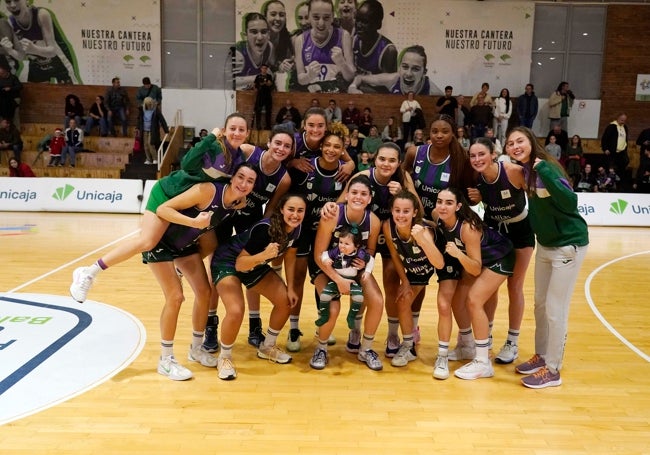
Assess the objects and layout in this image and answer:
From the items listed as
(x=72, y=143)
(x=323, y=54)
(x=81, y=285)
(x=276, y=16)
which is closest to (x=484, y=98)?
(x=323, y=54)

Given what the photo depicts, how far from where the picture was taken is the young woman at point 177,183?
3.91m

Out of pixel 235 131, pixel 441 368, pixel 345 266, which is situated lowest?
pixel 441 368

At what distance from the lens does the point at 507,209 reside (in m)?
4.26

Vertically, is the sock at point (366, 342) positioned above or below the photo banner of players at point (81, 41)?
below

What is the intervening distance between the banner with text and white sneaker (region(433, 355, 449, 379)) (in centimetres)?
954

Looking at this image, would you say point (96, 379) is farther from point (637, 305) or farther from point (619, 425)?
point (637, 305)

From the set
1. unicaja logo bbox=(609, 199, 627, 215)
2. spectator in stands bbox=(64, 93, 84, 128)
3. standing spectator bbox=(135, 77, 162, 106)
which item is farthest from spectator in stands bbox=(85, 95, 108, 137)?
unicaja logo bbox=(609, 199, 627, 215)

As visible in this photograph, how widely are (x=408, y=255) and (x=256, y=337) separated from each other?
152 cm

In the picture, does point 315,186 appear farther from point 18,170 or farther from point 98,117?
point 98,117

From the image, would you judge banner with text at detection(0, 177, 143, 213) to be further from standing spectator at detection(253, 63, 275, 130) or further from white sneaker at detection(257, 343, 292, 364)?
white sneaker at detection(257, 343, 292, 364)

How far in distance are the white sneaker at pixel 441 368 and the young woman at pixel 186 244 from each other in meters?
1.65

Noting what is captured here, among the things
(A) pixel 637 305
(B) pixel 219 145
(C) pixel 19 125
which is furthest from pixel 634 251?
(C) pixel 19 125

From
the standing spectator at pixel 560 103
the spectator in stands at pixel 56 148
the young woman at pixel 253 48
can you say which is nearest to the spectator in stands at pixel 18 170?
the spectator in stands at pixel 56 148

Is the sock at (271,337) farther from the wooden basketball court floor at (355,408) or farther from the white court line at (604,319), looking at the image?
the white court line at (604,319)
